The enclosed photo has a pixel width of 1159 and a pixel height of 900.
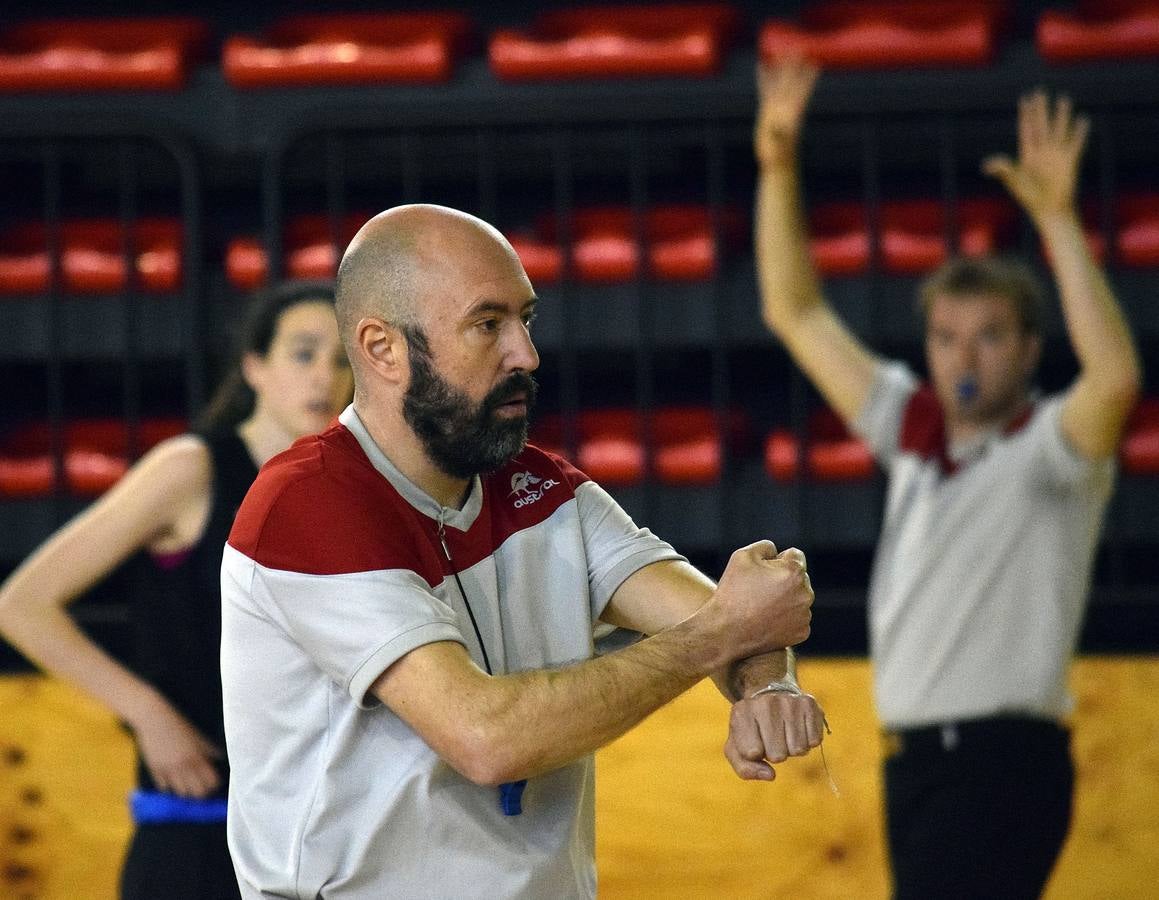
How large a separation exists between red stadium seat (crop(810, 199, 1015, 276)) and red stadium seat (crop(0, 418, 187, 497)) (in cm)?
241

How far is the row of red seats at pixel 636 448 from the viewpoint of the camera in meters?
5.63

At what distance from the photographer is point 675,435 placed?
6.05 meters

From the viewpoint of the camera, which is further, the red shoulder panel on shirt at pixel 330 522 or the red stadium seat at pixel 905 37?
the red stadium seat at pixel 905 37

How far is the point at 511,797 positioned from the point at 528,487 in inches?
17.0

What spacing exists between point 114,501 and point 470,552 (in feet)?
4.38

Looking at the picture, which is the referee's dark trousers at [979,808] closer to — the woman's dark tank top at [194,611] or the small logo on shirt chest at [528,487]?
the woman's dark tank top at [194,611]

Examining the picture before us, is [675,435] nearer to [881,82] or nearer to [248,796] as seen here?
[881,82]

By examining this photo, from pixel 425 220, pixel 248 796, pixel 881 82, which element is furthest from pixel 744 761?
pixel 881 82

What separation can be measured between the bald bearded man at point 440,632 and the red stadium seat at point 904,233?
3.69 metres

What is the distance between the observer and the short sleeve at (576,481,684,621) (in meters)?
2.29

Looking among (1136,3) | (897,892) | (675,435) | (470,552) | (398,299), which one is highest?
(1136,3)

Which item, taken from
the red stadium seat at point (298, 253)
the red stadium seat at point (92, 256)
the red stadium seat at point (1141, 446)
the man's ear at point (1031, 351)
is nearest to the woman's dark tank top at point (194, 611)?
the man's ear at point (1031, 351)

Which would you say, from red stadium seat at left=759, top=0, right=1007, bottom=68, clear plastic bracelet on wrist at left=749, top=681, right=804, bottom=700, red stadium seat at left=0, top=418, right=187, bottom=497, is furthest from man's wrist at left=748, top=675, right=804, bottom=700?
red stadium seat at left=759, top=0, right=1007, bottom=68

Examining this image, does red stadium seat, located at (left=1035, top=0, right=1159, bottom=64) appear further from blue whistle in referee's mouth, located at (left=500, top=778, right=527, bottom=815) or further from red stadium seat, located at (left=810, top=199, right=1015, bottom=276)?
blue whistle in referee's mouth, located at (left=500, top=778, right=527, bottom=815)
